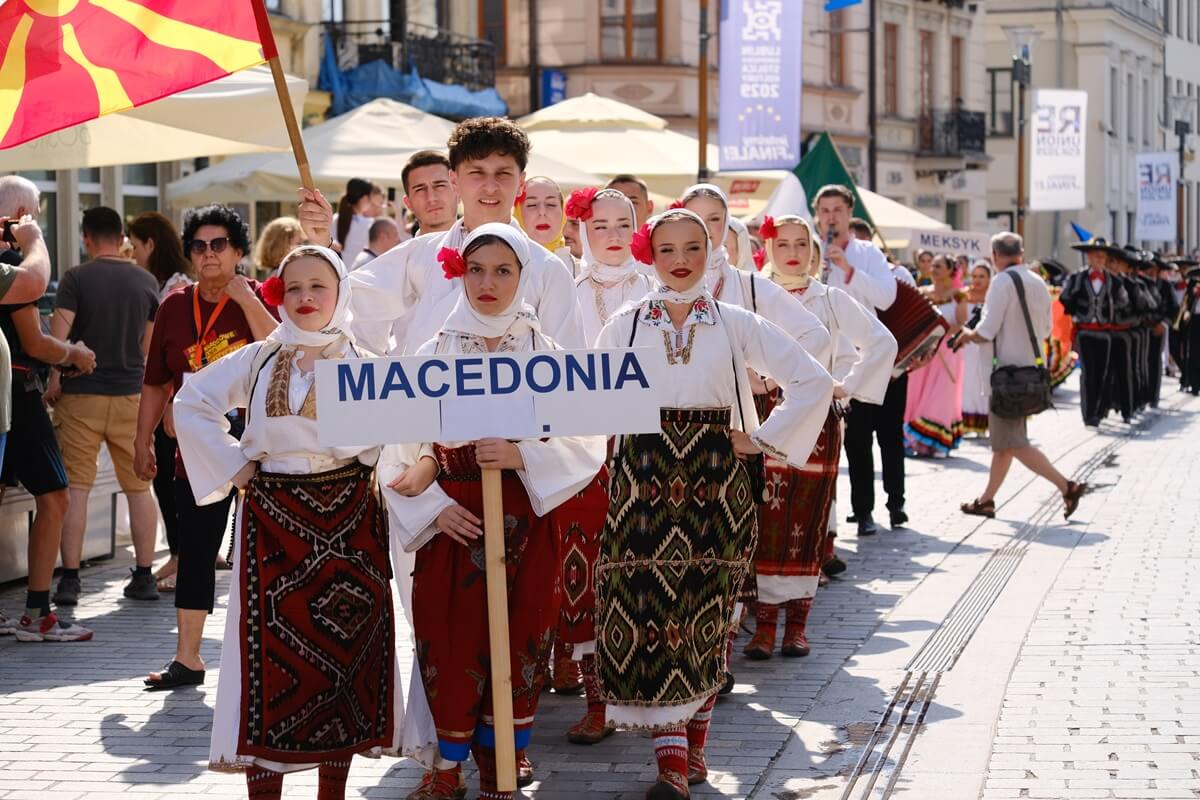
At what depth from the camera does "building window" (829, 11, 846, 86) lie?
133ft

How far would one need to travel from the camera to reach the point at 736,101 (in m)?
18.2

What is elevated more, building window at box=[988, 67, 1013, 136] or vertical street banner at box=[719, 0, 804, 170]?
building window at box=[988, 67, 1013, 136]

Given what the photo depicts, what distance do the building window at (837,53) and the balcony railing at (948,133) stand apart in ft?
14.4

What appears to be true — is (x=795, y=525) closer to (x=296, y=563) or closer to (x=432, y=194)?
(x=432, y=194)

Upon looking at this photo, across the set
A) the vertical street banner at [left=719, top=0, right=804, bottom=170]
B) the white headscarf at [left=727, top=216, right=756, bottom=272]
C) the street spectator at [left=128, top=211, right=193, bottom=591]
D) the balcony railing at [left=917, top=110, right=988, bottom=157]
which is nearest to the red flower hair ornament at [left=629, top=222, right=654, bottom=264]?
the white headscarf at [left=727, top=216, right=756, bottom=272]

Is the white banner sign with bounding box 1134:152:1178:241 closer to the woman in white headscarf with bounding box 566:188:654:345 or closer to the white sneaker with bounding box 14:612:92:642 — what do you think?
the woman in white headscarf with bounding box 566:188:654:345

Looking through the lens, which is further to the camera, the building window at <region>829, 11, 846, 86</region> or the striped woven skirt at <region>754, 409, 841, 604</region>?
the building window at <region>829, 11, 846, 86</region>

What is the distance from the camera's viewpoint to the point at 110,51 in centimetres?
673

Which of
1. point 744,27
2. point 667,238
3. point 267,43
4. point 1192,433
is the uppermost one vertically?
point 744,27

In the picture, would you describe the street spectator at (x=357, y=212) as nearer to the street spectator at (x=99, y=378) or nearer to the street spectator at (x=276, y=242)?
the street spectator at (x=276, y=242)

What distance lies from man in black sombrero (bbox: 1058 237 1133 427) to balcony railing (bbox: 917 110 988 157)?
2406 cm

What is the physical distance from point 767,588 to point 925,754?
1942 mm

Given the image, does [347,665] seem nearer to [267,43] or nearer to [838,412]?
[267,43]

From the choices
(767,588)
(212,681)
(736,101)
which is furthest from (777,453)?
(736,101)
